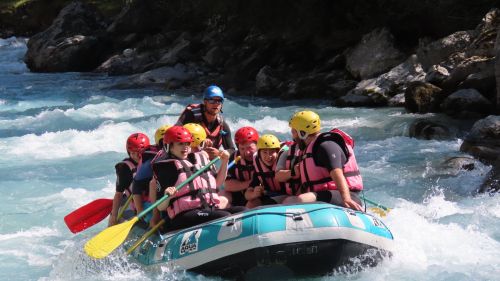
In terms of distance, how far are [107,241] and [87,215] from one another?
1.45m

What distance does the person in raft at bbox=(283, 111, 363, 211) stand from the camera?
5.45 m

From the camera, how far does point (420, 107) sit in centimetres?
1310

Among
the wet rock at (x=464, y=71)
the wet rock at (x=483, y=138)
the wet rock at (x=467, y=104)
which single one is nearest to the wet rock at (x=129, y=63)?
the wet rock at (x=464, y=71)

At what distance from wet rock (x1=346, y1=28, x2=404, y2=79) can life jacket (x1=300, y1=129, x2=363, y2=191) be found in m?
10.9

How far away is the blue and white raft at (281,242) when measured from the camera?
16.8 ft

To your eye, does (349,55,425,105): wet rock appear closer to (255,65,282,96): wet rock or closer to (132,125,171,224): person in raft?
(255,65,282,96): wet rock

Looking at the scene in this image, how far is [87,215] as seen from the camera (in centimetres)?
699

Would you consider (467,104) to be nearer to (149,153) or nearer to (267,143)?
(267,143)

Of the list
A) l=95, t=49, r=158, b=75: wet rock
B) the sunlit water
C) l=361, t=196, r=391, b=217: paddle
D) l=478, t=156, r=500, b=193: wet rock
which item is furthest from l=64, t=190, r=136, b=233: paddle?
l=95, t=49, r=158, b=75: wet rock

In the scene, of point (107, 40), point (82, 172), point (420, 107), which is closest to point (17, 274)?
point (82, 172)

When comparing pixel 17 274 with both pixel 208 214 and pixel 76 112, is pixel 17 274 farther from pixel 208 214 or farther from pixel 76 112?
pixel 76 112

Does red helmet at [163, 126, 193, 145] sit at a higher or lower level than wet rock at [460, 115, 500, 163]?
higher

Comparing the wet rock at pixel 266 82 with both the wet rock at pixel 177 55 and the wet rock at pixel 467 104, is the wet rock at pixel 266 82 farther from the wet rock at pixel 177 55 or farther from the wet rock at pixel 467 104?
the wet rock at pixel 467 104

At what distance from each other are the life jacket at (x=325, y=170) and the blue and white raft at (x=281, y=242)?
1.18 ft
